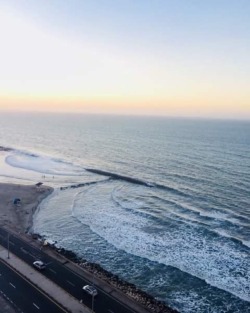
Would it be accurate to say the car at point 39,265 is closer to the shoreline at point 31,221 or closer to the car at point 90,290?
the shoreline at point 31,221

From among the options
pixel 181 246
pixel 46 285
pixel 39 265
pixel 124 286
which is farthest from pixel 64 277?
pixel 181 246

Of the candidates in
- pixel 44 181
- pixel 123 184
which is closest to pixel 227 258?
pixel 123 184

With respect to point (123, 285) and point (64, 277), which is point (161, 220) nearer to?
point (123, 285)

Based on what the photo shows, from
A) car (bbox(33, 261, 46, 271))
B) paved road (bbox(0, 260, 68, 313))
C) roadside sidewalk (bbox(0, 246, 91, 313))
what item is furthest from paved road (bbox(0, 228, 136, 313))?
paved road (bbox(0, 260, 68, 313))

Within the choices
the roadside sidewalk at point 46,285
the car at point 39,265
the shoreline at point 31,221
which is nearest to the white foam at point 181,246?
the shoreline at point 31,221

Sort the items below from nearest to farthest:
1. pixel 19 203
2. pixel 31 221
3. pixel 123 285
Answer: pixel 123 285 < pixel 31 221 < pixel 19 203
